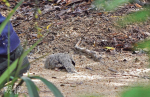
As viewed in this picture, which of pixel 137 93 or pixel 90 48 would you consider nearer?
pixel 137 93

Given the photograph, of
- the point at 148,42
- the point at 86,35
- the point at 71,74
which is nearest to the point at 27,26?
the point at 86,35

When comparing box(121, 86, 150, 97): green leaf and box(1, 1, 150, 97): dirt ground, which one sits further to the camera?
box(1, 1, 150, 97): dirt ground

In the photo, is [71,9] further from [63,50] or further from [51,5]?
[63,50]

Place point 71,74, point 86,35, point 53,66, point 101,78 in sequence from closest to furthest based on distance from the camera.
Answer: point 101,78 → point 71,74 → point 53,66 → point 86,35

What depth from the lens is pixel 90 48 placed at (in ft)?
14.6

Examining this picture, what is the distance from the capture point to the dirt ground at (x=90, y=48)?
2617mm

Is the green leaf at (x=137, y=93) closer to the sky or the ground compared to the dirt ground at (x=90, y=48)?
closer to the sky

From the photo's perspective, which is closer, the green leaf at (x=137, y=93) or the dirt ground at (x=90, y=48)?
the green leaf at (x=137, y=93)

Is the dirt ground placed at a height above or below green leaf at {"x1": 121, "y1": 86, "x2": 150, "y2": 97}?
below

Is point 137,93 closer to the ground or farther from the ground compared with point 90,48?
farther from the ground

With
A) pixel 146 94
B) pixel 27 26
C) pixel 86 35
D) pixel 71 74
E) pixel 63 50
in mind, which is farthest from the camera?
pixel 27 26

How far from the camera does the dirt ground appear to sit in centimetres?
262

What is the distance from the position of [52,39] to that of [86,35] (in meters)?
0.62

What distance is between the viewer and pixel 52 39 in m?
4.92
